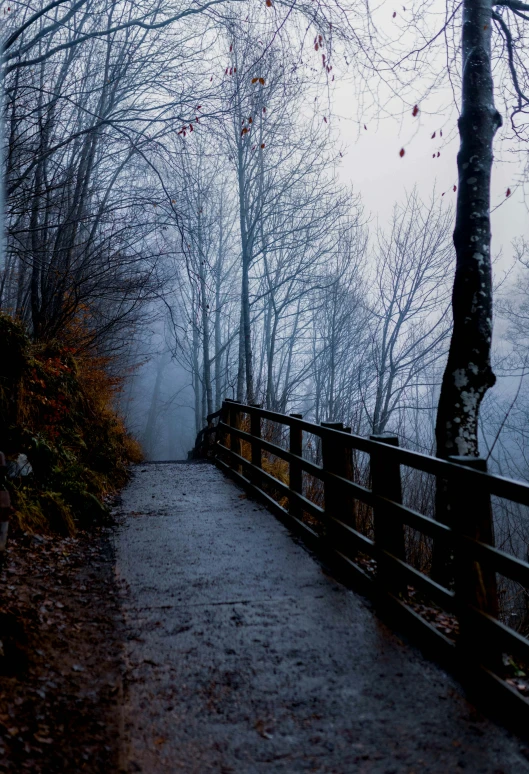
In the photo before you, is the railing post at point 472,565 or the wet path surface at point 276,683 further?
the railing post at point 472,565

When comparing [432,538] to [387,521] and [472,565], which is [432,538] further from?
[472,565]

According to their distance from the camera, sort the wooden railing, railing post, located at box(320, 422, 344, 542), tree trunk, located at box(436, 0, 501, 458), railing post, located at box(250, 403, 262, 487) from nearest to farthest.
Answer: the wooden railing
railing post, located at box(320, 422, 344, 542)
tree trunk, located at box(436, 0, 501, 458)
railing post, located at box(250, 403, 262, 487)

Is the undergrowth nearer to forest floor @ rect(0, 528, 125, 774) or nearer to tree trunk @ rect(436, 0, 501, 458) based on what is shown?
forest floor @ rect(0, 528, 125, 774)

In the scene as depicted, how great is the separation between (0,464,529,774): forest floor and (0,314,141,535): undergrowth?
928mm

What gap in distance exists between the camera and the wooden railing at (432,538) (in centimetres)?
330

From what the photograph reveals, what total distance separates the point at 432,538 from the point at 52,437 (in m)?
6.04

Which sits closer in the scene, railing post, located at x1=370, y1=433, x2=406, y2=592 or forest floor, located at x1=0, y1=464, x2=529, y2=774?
forest floor, located at x1=0, y1=464, x2=529, y2=774

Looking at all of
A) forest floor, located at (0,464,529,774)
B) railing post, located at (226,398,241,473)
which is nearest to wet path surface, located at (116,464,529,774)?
forest floor, located at (0,464,529,774)

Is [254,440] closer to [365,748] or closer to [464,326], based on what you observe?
[464,326]

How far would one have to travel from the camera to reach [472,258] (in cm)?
627

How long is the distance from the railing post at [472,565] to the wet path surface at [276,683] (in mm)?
320

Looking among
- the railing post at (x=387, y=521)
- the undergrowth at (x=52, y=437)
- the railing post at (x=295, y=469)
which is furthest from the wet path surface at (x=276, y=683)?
the undergrowth at (x=52, y=437)

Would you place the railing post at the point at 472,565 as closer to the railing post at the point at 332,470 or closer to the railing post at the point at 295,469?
the railing post at the point at 332,470

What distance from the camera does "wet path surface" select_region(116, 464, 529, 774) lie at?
2.88 meters
